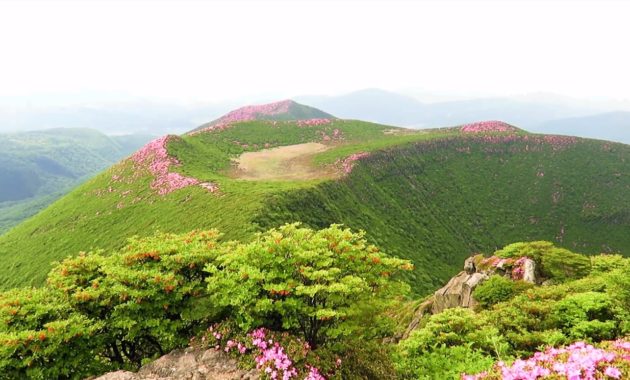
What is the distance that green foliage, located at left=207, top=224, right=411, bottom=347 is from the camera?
493 inches

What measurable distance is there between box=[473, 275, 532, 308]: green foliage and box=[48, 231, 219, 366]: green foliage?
1564cm

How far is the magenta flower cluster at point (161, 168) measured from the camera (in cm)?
5044

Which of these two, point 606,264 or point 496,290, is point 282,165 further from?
point 606,264

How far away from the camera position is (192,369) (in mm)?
12742

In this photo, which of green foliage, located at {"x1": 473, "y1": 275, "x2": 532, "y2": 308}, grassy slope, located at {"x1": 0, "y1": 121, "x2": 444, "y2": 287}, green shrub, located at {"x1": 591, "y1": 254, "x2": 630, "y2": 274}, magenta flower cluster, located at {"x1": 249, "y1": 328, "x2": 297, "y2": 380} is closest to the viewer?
magenta flower cluster, located at {"x1": 249, "y1": 328, "x2": 297, "y2": 380}

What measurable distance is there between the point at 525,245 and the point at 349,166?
36.7 m

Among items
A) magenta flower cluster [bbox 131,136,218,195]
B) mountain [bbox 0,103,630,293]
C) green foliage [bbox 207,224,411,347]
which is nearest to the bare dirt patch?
mountain [bbox 0,103,630,293]

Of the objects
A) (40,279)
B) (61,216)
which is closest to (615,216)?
(40,279)

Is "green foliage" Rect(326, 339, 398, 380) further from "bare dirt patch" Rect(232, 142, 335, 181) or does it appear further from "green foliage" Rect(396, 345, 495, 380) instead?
"bare dirt patch" Rect(232, 142, 335, 181)

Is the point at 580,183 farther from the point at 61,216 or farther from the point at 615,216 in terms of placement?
the point at 61,216

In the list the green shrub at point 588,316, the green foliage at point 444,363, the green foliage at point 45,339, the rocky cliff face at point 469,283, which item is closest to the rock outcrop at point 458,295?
the rocky cliff face at point 469,283

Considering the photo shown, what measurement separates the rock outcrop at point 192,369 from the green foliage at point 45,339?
6.78 feet

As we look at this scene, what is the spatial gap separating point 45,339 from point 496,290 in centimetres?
2218

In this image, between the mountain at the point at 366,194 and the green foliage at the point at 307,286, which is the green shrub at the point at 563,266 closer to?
the green foliage at the point at 307,286
